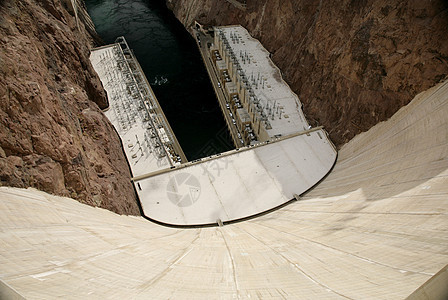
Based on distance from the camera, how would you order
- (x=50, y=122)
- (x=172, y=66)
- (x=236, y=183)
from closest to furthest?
(x=50, y=122), (x=236, y=183), (x=172, y=66)

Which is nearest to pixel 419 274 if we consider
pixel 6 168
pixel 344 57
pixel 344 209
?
pixel 344 209

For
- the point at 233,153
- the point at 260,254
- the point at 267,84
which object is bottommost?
the point at 233,153

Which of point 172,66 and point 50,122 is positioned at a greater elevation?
point 50,122

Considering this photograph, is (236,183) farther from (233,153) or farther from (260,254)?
(260,254)

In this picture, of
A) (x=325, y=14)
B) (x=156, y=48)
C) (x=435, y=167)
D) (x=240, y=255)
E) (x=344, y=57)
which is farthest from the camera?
(x=156, y=48)

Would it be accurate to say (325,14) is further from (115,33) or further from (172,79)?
(115,33)

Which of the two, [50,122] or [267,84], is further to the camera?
[267,84]

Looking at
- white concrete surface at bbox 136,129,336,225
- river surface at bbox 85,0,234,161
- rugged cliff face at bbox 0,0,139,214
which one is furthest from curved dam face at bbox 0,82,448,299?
river surface at bbox 85,0,234,161

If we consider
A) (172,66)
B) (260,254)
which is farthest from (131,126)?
(260,254)
